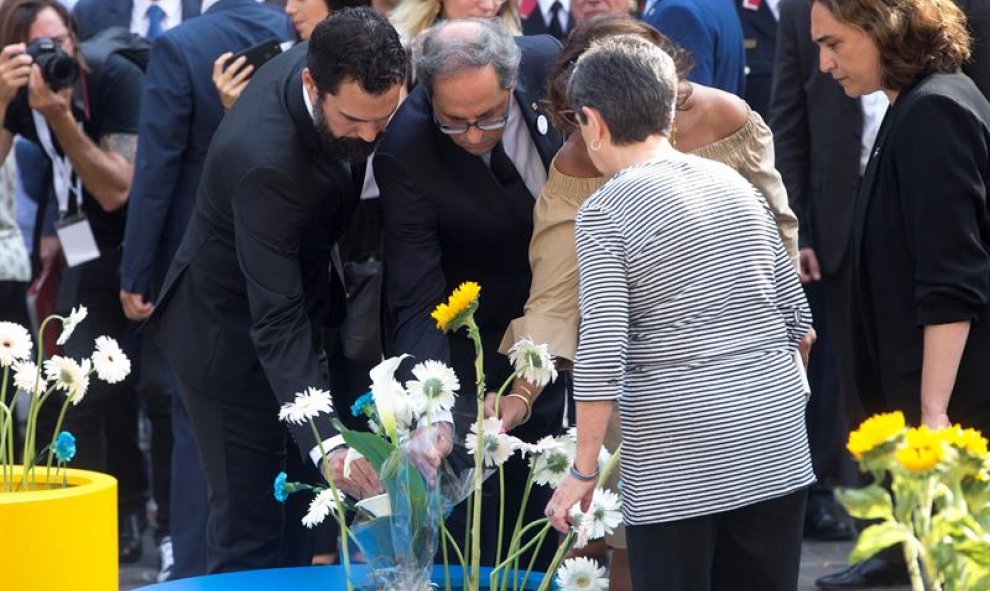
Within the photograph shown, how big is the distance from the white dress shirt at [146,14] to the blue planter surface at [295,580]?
3.04 metres

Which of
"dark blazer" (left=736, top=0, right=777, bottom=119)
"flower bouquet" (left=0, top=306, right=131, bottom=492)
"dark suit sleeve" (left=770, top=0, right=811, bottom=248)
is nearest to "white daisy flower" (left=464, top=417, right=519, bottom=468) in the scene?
"flower bouquet" (left=0, top=306, right=131, bottom=492)

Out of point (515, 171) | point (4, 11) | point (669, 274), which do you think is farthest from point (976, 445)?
point (4, 11)

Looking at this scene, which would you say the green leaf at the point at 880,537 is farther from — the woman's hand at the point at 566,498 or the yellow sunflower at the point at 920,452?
the woman's hand at the point at 566,498

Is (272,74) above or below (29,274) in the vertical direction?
above

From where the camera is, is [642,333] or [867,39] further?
[867,39]

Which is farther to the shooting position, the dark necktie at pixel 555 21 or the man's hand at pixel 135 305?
the dark necktie at pixel 555 21

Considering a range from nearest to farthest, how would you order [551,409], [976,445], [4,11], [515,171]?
1. [976,445]
2. [515,171]
3. [551,409]
4. [4,11]

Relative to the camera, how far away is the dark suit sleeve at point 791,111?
16.4 feet

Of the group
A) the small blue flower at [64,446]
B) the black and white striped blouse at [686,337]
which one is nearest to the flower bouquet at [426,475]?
the black and white striped blouse at [686,337]

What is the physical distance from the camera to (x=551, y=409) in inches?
148

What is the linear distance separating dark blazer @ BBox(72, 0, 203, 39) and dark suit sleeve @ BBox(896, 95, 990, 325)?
3121 mm

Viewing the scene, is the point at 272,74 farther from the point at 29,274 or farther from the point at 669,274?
the point at 29,274

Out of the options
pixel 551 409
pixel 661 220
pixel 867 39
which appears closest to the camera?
pixel 661 220

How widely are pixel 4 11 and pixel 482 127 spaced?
2451mm
